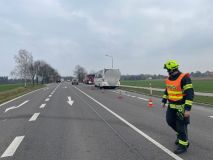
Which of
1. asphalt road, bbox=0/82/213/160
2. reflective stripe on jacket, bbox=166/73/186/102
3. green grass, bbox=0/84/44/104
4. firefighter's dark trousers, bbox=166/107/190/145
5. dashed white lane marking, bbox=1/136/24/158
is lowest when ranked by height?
green grass, bbox=0/84/44/104

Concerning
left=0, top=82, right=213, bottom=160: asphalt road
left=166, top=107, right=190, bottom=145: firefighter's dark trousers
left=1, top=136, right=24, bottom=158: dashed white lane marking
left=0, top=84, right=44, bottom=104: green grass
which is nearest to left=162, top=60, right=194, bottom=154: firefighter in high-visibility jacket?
left=166, top=107, right=190, bottom=145: firefighter's dark trousers

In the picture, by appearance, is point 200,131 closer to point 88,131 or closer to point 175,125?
point 175,125

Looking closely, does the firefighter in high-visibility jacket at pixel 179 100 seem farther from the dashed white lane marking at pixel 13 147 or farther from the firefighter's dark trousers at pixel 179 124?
the dashed white lane marking at pixel 13 147

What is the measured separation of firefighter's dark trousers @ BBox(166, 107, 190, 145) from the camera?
6.43m

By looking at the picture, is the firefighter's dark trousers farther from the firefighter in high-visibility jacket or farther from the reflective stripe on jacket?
the reflective stripe on jacket

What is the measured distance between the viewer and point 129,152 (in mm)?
6352

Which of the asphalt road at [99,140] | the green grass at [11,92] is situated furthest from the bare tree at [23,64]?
the asphalt road at [99,140]

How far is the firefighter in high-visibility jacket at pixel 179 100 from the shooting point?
248 inches

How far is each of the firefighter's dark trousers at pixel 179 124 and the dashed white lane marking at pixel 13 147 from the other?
3523 mm

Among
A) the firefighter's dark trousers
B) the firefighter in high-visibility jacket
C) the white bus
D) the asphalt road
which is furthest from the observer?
the white bus

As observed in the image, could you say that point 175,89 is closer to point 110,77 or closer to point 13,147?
point 13,147

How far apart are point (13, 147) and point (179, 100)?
3921 mm

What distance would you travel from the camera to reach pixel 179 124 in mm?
6527

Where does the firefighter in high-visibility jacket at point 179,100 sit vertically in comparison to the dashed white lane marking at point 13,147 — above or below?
above
